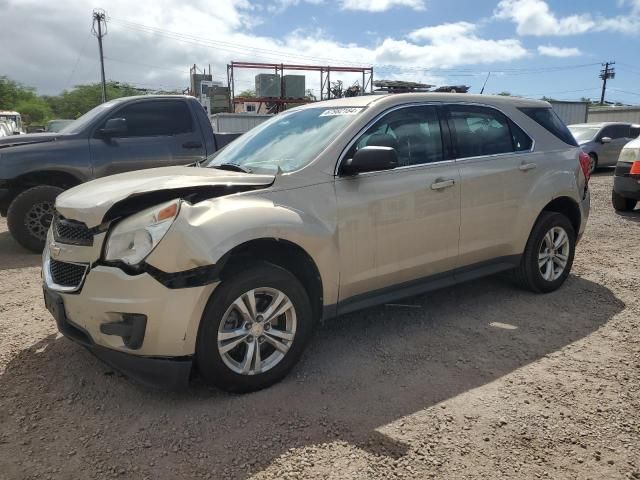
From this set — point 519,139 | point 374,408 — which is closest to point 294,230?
point 374,408

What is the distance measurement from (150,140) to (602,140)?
42.9ft

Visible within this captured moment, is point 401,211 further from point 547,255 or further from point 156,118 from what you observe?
point 156,118

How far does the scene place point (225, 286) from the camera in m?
2.88

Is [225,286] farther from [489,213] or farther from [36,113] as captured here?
[36,113]

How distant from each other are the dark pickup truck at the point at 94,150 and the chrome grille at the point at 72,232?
12.0 ft

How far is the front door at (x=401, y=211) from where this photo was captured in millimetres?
3453

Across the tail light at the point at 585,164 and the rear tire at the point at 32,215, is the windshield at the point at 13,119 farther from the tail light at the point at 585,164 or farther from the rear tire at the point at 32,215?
the tail light at the point at 585,164

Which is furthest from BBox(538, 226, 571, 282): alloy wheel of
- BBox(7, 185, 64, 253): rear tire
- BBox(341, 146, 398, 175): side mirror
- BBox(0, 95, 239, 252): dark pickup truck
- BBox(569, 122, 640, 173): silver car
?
BBox(569, 122, 640, 173): silver car

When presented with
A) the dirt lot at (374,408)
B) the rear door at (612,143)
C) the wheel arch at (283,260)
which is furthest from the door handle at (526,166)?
the rear door at (612,143)

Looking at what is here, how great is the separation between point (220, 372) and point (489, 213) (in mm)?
2514

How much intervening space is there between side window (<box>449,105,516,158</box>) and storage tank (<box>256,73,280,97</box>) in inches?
983

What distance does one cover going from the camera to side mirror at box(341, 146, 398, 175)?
3305 millimetres

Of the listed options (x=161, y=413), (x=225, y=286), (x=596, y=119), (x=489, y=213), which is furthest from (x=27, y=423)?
(x=596, y=119)

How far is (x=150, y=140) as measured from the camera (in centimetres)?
705
